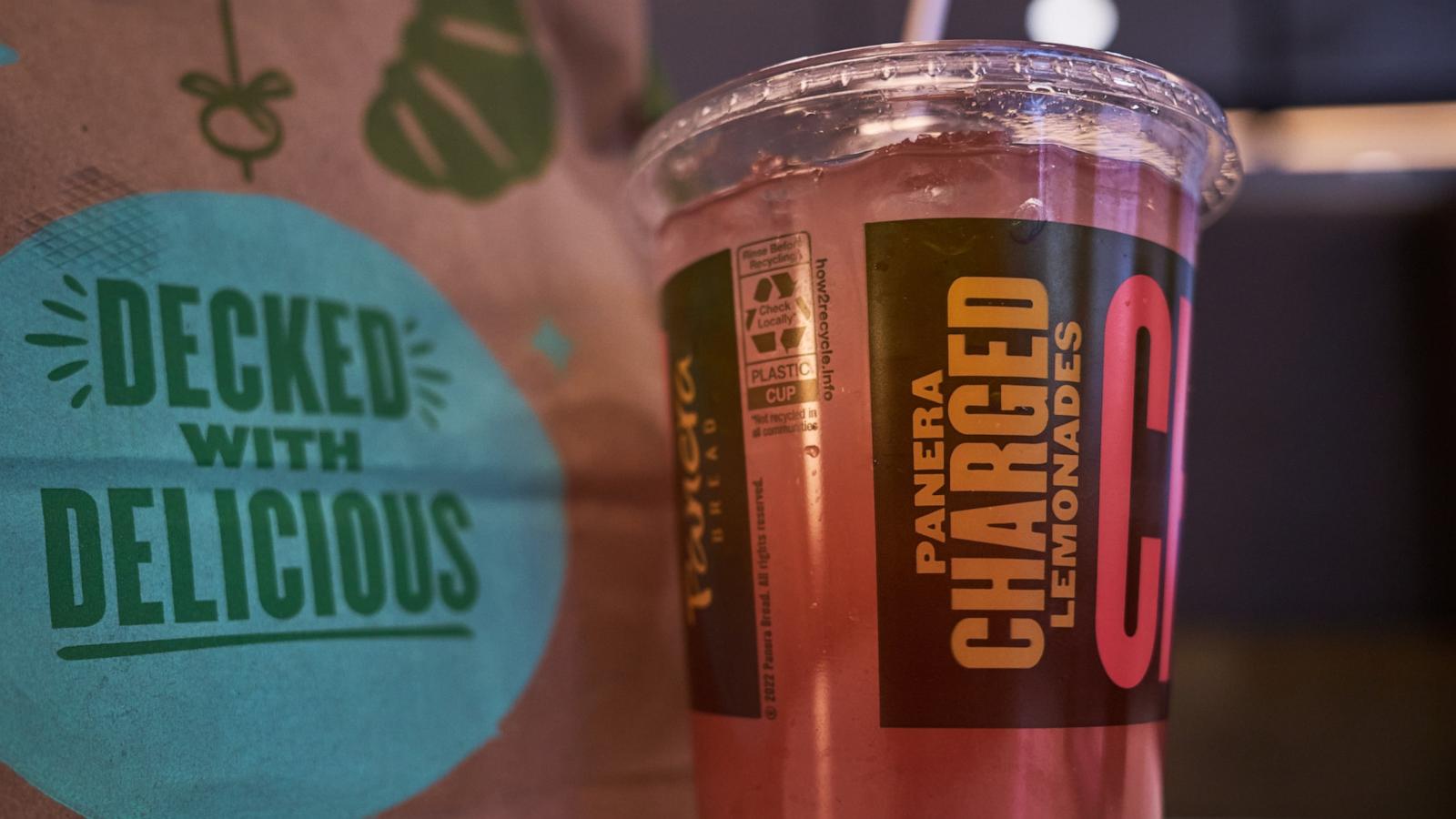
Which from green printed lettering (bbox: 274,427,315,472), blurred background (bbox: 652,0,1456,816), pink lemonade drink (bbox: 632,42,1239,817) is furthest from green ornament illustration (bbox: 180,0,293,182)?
blurred background (bbox: 652,0,1456,816)

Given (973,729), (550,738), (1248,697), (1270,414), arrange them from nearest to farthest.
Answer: (973,729), (550,738), (1248,697), (1270,414)

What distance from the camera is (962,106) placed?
457 millimetres

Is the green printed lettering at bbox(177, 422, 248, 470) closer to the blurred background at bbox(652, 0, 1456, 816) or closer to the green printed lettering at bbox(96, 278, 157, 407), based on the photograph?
the green printed lettering at bbox(96, 278, 157, 407)

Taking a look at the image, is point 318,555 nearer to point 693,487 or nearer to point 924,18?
point 693,487

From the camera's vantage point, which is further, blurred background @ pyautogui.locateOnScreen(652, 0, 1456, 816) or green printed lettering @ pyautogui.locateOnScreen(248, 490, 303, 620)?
blurred background @ pyautogui.locateOnScreen(652, 0, 1456, 816)

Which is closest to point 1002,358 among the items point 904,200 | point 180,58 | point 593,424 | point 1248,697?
point 904,200

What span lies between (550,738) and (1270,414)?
87 cm

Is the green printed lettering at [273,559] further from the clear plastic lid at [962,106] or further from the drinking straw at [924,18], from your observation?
the drinking straw at [924,18]

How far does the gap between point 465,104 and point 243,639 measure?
34 cm

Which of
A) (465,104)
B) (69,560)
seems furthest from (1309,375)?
(69,560)

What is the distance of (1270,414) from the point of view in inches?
43.8

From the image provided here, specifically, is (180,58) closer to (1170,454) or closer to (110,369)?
(110,369)

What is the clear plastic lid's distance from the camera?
45 centimetres

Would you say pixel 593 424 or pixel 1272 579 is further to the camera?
pixel 1272 579
